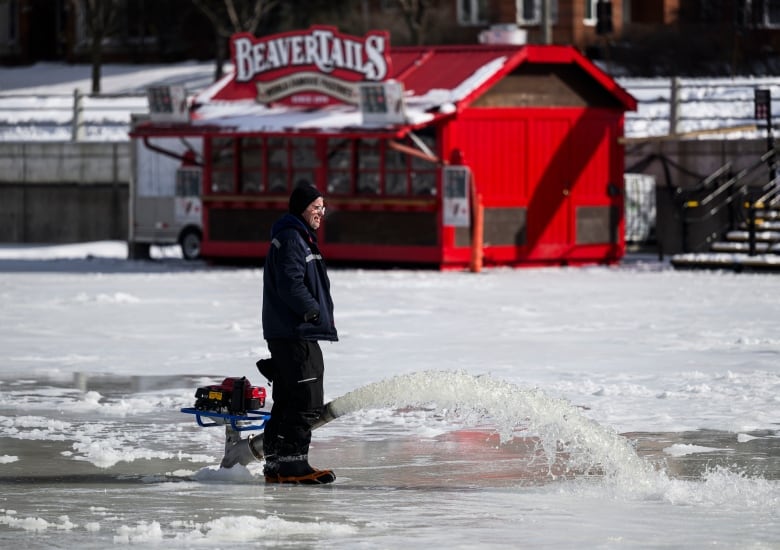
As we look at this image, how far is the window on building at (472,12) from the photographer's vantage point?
164 ft

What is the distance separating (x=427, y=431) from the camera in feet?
38.5

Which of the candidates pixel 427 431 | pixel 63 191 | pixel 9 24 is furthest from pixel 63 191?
pixel 427 431

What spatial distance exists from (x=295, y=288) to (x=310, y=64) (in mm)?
20451

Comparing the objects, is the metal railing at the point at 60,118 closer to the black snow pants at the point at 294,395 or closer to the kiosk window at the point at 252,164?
the kiosk window at the point at 252,164

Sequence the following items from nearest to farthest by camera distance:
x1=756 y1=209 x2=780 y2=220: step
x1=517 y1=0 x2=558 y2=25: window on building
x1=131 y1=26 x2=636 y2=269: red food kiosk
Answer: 1. x1=131 y1=26 x2=636 y2=269: red food kiosk
2. x1=756 y1=209 x2=780 y2=220: step
3. x1=517 y1=0 x2=558 y2=25: window on building

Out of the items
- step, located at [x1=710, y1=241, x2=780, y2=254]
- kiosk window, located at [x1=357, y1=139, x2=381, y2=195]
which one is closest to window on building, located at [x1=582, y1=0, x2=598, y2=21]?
step, located at [x1=710, y1=241, x2=780, y2=254]

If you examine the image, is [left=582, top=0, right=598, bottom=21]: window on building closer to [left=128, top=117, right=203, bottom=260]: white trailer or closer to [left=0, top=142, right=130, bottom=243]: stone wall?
[left=0, top=142, right=130, bottom=243]: stone wall

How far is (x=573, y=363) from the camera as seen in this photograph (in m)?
15.4

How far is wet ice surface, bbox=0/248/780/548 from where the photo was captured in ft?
27.6

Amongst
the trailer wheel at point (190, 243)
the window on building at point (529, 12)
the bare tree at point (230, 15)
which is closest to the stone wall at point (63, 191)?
the trailer wheel at point (190, 243)

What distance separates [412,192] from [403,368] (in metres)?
14.4

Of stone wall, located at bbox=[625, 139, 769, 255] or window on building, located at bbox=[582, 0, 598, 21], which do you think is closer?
stone wall, located at bbox=[625, 139, 769, 255]

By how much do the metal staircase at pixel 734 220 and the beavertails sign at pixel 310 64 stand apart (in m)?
5.83

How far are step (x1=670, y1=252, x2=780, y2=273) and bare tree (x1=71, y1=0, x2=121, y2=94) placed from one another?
22.9m
